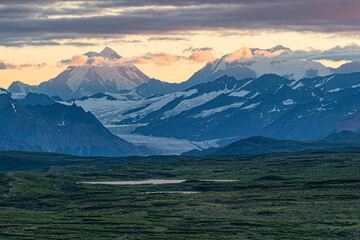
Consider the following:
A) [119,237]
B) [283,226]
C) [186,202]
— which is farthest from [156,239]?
[186,202]

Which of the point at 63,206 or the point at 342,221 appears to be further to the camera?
the point at 63,206

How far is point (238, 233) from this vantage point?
132500mm

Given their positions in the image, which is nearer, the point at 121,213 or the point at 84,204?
the point at 121,213

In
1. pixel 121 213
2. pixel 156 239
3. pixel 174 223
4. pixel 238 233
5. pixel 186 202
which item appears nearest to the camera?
pixel 156 239

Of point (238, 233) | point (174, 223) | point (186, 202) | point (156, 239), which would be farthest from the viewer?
point (186, 202)

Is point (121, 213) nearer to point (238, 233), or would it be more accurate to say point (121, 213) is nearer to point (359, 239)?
point (238, 233)

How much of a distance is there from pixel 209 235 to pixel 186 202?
2484 inches

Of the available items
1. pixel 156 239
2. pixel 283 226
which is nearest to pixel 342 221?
pixel 283 226

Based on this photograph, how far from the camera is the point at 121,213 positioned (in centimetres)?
16988

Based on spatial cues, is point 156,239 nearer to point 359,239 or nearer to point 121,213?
point 359,239

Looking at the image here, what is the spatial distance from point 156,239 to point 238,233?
15983mm

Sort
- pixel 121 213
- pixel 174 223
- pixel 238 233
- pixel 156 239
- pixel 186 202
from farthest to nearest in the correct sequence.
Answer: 1. pixel 186 202
2. pixel 121 213
3. pixel 174 223
4. pixel 238 233
5. pixel 156 239

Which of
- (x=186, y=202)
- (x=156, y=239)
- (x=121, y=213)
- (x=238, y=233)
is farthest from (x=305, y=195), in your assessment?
(x=156, y=239)

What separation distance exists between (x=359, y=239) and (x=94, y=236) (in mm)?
41904
